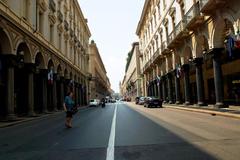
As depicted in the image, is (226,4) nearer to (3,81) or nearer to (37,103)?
(3,81)

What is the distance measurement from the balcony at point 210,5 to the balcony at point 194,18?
204 centimetres

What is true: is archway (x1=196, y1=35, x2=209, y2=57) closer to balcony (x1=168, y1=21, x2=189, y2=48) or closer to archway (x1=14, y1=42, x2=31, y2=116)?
balcony (x1=168, y1=21, x2=189, y2=48)

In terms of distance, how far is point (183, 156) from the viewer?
6.45 metres

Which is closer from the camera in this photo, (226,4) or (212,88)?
(226,4)

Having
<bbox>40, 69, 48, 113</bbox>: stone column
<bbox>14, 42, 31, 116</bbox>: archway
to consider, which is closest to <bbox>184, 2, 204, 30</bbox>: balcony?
<bbox>14, 42, 31, 116</bbox>: archway

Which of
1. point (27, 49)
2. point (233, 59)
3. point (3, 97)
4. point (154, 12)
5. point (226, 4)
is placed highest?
point (154, 12)

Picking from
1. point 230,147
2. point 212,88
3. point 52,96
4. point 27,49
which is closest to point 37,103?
point 52,96

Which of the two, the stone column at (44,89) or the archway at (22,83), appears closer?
the archway at (22,83)

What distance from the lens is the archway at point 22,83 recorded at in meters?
26.0

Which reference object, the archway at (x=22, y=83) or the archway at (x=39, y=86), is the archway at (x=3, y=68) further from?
the archway at (x=39, y=86)

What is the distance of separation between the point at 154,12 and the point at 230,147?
47.1 metres

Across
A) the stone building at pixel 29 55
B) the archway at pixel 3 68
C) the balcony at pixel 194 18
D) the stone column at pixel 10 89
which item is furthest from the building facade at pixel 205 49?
the stone column at pixel 10 89

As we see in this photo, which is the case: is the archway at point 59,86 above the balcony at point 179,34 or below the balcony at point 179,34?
below

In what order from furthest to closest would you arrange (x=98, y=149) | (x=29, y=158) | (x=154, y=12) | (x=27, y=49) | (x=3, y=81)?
(x=154, y=12) < (x=27, y=49) < (x=3, y=81) < (x=98, y=149) < (x=29, y=158)
